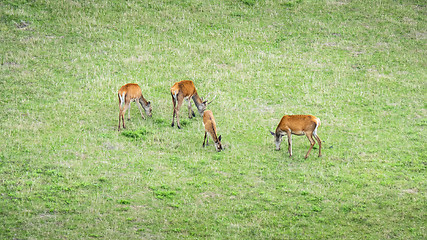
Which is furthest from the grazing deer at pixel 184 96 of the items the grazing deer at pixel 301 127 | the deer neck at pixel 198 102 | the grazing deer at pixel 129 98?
the grazing deer at pixel 301 127

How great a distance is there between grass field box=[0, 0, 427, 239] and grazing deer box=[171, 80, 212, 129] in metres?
0.64

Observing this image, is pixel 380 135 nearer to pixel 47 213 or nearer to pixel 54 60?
pixel 47 213

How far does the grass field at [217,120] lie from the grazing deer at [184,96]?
642 mm

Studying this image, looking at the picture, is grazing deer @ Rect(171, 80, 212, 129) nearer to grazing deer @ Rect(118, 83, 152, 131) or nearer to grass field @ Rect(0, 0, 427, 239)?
grass field @ Rect(0, 0, 427, 239)

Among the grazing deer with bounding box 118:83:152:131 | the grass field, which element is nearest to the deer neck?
the grass field

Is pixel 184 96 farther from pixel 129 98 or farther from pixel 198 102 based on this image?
pixel 129 98

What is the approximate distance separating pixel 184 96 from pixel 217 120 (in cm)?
159

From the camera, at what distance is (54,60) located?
933 inches

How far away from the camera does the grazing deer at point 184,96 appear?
18.5 m

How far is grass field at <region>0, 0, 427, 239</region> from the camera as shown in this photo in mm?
12633

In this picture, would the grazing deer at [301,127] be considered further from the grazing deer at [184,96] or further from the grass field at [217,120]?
the grazing deer at [184,96]

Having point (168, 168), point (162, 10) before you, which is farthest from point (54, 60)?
point (168, 168)

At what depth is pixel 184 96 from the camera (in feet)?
61.8

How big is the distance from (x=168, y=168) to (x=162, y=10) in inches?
710
